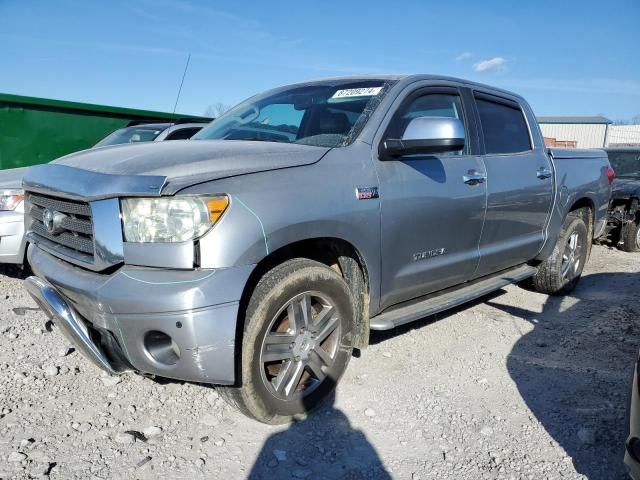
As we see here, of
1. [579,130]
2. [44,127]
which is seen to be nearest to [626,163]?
[44,127]

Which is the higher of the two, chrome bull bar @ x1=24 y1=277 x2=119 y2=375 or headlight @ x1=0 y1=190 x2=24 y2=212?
headlight @ x1=0 y1=190 x2=24 y2=212

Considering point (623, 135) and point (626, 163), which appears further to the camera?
point (623, 135)

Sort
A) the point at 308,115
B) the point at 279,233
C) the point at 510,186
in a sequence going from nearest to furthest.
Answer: the point at 279,233 < the point at 308,115 < the point at 510,186

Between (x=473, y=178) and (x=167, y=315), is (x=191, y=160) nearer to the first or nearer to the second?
(x=167, y=315)

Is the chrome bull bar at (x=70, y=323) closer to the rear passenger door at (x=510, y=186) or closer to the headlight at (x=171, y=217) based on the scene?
the headlight at (x=171, y=217)

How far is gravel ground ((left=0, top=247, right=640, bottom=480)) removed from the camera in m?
2.33

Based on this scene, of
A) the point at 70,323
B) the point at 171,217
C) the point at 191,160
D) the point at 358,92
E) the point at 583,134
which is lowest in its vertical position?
the point at 70,323

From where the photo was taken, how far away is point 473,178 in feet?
11.3

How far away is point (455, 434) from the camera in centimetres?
261

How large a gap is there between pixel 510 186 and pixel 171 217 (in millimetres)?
2670

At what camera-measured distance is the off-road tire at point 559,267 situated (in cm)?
482

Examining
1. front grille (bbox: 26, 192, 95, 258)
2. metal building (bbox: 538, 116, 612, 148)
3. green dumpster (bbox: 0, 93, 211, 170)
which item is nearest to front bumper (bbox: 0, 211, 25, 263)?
front grille (bbox: 26, 192, 95, 258)

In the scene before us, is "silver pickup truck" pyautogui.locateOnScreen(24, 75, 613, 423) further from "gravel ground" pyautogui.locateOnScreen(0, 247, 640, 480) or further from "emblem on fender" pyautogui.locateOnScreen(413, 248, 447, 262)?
"gravel ground" pyautogui.locateOnScreen(0, 247, 640, 480)

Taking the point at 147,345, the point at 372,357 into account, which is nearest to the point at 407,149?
the point at 372,357
